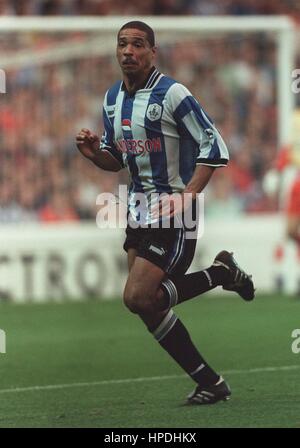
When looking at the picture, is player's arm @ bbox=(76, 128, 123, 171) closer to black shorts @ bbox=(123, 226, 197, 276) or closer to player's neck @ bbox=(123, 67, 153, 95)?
player's neck @ bbox=(123, 67, 153, 95)

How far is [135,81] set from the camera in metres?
6.94

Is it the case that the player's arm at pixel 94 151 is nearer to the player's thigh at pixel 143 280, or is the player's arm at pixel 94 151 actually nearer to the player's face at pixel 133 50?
the player's face at pixel 133 50

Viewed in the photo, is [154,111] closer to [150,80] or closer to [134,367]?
[150,80]

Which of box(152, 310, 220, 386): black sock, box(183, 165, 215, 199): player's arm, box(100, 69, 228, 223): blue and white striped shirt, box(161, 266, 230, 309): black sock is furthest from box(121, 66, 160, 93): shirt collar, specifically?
box(152, 310, 220, 386): black sock

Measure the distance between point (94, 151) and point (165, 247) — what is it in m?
0.76

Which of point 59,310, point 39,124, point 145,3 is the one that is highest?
point 145,3

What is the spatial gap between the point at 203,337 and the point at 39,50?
5.51m

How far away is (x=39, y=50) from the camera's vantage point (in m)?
14.9

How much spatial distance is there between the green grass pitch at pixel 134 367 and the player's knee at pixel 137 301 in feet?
1.79

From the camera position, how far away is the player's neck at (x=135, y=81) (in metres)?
6.91

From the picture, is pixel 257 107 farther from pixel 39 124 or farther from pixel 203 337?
pixel 203 337

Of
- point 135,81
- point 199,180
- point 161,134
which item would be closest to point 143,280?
point 199,180

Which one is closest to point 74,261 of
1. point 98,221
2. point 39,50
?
point 98,221

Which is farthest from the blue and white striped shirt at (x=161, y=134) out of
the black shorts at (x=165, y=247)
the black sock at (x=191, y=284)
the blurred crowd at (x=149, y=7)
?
the blurred crowd at (x=149, y=7)
